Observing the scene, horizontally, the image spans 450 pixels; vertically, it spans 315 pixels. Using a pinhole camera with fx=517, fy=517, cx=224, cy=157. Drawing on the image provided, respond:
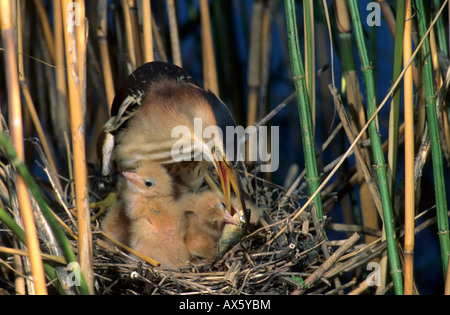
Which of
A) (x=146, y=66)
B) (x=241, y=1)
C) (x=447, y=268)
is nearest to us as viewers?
(x=447, y=268)

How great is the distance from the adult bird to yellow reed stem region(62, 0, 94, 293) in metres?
0.57

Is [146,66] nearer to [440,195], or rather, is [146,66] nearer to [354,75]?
[354,75]

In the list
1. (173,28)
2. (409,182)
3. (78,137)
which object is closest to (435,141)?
(409,182)

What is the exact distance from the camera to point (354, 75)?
4.41ft

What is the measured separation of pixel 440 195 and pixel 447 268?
158mm

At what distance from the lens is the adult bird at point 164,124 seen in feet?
4.80

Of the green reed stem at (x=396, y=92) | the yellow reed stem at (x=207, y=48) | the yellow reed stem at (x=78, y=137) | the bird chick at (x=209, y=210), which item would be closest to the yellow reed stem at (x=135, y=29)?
the yellow reed stem at (x=207, y=48)

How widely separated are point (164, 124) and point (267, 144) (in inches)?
22.0

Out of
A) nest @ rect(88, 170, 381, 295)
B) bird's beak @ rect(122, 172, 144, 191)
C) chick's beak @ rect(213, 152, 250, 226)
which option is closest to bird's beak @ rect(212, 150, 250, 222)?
chick's beak @ rect(213, 152, 250, 226)

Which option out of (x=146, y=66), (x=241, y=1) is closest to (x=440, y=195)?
(x=146, y=66)

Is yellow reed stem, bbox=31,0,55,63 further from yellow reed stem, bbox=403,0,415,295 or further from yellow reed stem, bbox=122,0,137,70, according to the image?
yellow reed stem, bbox=403,0,415,295

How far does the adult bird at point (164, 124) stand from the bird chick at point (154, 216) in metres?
0.10

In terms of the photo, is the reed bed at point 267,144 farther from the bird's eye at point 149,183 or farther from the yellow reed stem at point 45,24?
the bird's eye at point 149,183
